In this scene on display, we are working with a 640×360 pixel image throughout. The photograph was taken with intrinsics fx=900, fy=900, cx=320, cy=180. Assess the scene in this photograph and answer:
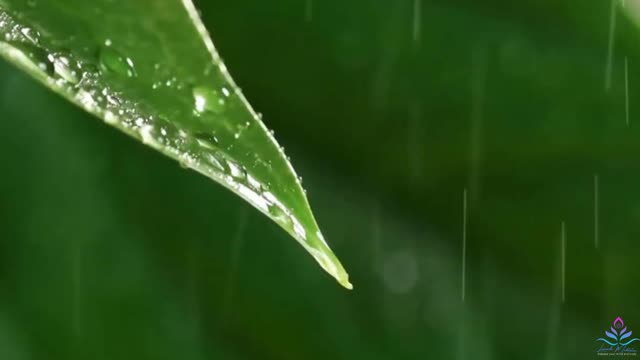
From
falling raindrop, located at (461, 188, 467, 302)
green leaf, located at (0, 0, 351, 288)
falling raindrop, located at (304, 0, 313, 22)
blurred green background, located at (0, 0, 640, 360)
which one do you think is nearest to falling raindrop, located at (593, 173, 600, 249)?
blurred green background, located at (0, 0, 640, 360)

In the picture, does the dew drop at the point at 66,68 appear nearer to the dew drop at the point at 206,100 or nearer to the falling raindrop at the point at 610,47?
the dew drop at the point at 206,100

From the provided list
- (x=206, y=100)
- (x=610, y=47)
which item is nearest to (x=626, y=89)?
(x=610, y=47)

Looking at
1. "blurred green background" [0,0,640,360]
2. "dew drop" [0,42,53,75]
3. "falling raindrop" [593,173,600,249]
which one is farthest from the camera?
"falling raindrop" [593,173,600,249]

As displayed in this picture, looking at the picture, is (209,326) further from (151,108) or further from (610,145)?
(151,108)

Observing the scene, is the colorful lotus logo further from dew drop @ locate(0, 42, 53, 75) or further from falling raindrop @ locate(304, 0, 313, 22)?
dew drop @ locate(0, 42, 53, 75)

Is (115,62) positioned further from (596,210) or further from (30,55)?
(596,210)
